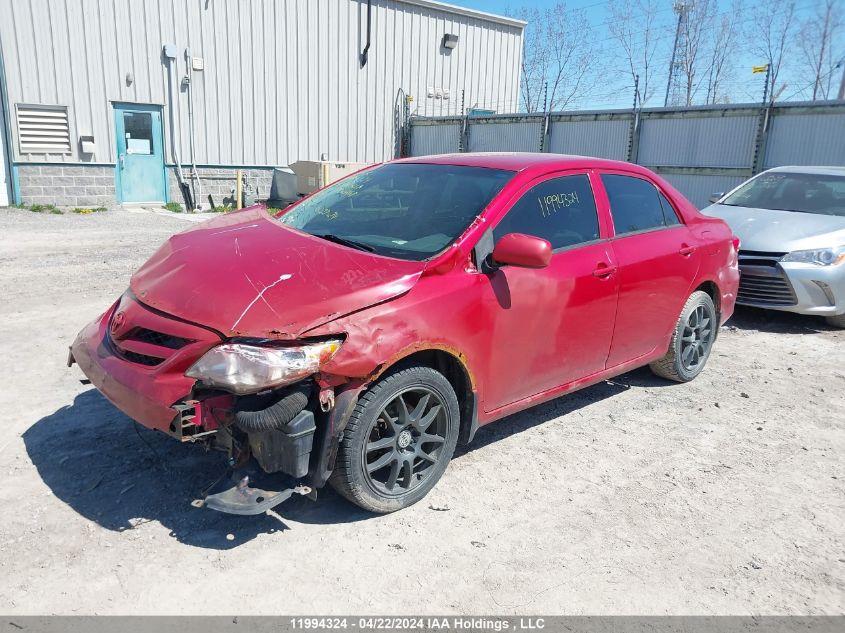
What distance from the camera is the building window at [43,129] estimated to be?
15.0 m

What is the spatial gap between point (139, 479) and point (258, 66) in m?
16.5

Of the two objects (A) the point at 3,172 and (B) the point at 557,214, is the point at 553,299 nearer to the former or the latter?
(B) the point at 557,214

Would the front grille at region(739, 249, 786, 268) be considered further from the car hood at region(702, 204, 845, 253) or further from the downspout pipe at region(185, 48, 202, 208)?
the downspout pipe at region(185, 48, 202, 208)

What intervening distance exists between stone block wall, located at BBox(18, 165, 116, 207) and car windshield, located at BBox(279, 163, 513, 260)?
1368 cm

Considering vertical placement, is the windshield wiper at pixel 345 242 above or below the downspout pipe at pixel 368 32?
below

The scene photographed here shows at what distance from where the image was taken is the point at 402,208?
4031mm

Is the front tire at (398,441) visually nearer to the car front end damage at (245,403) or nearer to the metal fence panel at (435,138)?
the car front end damage at (245,403)

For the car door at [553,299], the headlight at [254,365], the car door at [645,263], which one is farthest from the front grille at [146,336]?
the car door at [645,263]

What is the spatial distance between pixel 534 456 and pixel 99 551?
7.81ft

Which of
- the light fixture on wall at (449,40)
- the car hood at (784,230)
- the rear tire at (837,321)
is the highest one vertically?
the light fixture on wall at (449,40)

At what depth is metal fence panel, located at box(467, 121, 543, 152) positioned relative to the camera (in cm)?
1753

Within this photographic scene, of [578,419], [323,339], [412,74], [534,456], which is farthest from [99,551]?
[412,74]

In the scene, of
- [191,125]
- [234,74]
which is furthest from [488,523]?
[234,74]

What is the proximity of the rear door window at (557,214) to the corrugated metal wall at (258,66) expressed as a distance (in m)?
14.9
